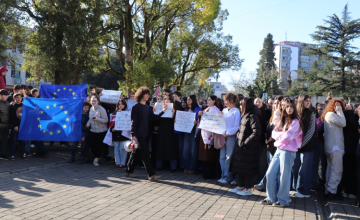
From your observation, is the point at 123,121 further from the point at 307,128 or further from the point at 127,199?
the point at 307,128

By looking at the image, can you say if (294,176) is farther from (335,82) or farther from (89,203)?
(335,82)

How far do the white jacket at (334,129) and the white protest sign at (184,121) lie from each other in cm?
330

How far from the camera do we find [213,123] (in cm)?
866

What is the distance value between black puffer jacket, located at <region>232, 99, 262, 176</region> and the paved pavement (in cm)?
61

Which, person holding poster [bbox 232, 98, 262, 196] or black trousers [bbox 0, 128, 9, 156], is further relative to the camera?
black trousers [bbox 0, 128, 9, 156]

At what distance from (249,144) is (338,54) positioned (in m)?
49.4

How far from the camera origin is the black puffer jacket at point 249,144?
7000 millimetres

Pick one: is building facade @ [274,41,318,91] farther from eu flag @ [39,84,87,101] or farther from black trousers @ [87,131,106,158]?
black trousers @ [87,131,106,158]

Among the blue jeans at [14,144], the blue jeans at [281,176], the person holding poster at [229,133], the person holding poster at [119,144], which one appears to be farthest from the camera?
the blue jeans at [14,144]

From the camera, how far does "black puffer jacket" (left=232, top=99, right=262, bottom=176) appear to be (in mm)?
7000

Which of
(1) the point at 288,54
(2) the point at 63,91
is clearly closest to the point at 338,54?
(2) the point at 63,91

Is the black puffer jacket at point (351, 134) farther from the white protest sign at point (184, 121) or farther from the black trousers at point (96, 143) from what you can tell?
the black trousers at point (96, 143)

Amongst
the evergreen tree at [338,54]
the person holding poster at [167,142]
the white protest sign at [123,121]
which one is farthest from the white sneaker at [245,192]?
the evergreen tree at [338,54]

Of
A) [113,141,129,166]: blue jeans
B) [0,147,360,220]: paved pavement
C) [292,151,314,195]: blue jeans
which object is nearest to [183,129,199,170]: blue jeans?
[0,147,360,220]: paved pavement
